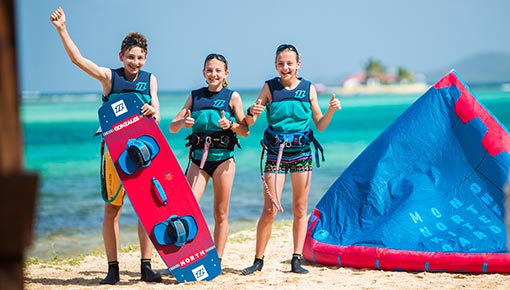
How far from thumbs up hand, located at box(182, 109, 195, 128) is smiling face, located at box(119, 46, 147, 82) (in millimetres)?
482

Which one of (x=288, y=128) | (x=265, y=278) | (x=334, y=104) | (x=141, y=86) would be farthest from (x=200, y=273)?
(x=334, y=104)

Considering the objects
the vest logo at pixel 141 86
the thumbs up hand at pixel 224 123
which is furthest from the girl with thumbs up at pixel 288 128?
the vest logo at pixel 141 86

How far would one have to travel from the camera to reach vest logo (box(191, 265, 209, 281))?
529 cm

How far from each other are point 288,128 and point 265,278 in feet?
3.92

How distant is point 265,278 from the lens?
5480 millimetres

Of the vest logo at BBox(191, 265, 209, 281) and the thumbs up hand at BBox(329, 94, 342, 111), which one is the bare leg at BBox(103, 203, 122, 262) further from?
the thumbs up hand at BBox(329, 94, 342, 111)

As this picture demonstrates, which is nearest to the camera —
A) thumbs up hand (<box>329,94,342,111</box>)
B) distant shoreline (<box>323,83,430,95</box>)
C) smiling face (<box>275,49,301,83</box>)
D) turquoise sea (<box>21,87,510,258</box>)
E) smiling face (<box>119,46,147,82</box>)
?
smiling face (<box>119,46,147,82</box>)

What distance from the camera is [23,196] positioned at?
1604 mm

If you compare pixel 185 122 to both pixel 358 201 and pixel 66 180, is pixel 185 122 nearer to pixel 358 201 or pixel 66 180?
pixel 358 201

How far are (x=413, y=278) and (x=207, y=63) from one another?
2323 mm

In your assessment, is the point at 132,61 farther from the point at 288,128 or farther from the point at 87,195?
the point at 87,195

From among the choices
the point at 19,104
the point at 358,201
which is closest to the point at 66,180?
the point at 358,201

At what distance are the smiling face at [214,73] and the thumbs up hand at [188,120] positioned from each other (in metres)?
0.30

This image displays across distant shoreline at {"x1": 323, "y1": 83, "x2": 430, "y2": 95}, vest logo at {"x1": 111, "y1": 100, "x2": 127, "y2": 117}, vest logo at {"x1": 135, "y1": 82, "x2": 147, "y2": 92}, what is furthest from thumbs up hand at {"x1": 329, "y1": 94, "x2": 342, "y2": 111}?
distant shoreline at {"x1": 323, "y1": 83, "x2": 430, "y2": 95}
